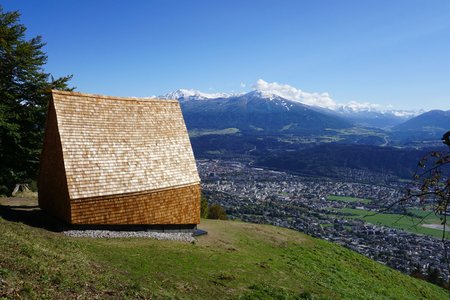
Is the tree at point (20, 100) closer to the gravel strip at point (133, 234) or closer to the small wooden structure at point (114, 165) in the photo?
the small wooden structure at point (114, 165)

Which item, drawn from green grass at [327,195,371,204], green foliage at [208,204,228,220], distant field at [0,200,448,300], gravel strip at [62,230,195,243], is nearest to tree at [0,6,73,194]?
distant field at [0,200,448,300]

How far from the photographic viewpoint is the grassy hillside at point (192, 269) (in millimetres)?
12141

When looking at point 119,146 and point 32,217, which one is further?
point 119,146

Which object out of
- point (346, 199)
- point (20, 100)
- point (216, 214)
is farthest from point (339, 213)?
point (20, 100)

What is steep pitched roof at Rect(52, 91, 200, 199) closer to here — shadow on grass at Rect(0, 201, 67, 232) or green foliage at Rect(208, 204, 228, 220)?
shadow on grass at Rect(0, 201, 67, 232)

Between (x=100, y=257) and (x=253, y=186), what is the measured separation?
150579mm

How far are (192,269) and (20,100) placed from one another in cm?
2720

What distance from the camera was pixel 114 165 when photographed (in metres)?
24.1

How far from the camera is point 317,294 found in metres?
18.6

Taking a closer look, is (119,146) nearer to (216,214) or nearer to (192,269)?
(192,269)

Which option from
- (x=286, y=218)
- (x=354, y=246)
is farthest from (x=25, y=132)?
(x=286, y=218)

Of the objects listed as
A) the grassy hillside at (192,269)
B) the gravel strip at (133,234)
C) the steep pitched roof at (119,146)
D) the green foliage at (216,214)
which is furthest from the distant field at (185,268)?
the green foliage at (216,214)

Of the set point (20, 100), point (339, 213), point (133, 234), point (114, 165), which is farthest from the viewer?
point (339, 213)

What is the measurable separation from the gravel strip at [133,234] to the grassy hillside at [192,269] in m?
1.02
